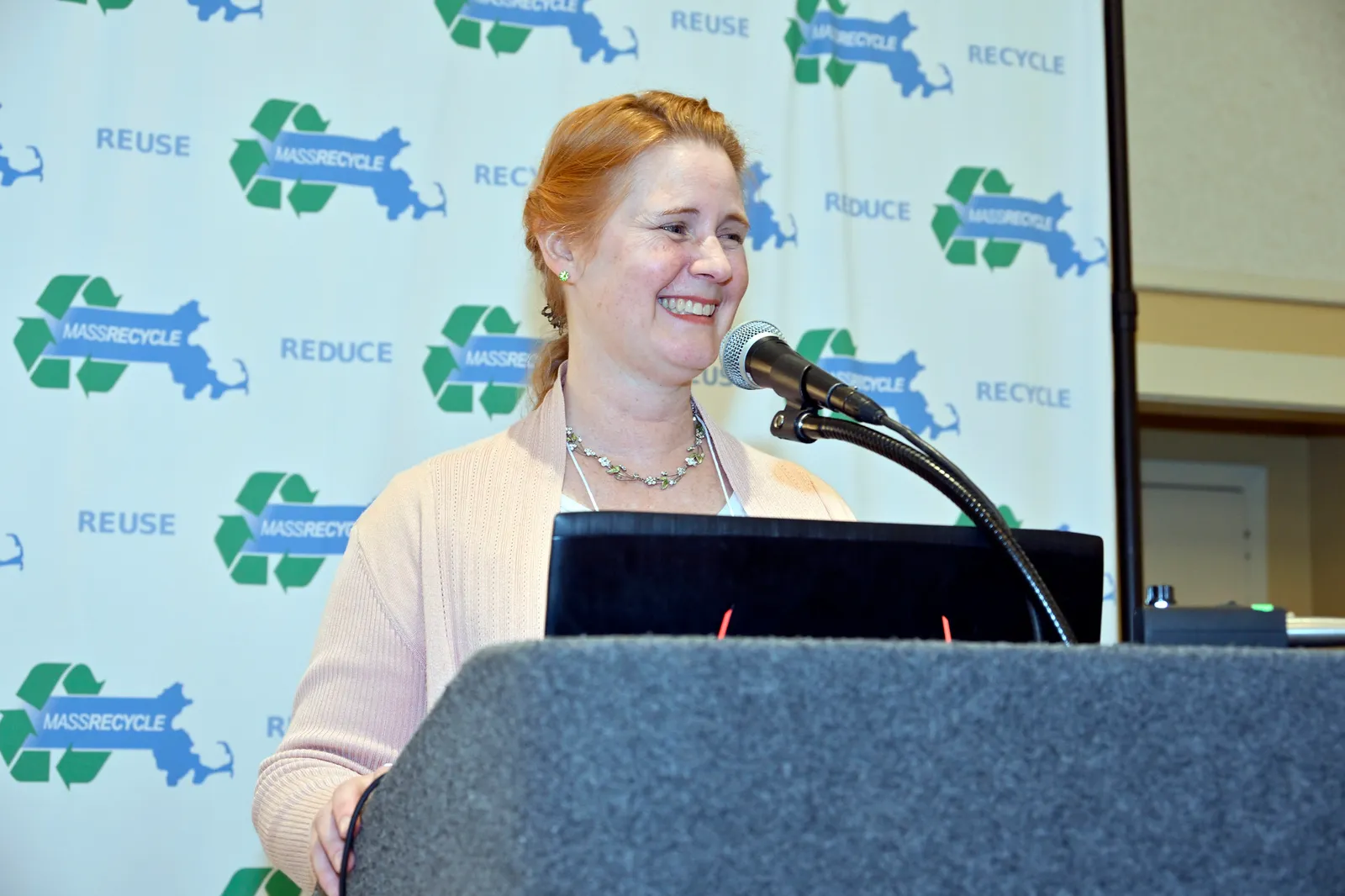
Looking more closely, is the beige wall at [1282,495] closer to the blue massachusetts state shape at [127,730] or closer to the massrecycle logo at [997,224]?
the massrecycle logo at [997,224]

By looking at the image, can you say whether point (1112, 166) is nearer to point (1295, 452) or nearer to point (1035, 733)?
point (1035, 733)

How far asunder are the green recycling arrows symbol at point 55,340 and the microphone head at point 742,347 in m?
1.54

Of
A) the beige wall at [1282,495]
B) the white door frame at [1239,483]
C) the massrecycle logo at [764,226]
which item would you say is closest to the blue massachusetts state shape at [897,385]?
the massrecycle logo at [764,226]

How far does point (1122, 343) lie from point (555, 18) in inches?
54.9

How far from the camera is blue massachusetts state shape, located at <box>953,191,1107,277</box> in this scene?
113 inches

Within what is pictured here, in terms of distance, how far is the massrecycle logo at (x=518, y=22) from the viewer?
2.62 meters

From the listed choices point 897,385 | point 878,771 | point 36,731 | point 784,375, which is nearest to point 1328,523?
point 897,385

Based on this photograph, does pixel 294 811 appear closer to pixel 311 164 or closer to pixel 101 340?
pixel 101 340

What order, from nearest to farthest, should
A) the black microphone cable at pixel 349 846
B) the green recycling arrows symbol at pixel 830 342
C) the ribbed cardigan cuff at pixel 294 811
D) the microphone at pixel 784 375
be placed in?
the black microphone cable at pixel 349 846 < the microphone at pixel 784 375 < the ribbed cardigan cuff at pixel 294 811 < the green recycling arrows symbol at pixel 830 342

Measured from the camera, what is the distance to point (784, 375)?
107 cm

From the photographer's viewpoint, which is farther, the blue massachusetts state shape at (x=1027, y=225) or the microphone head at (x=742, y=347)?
the blue massachusetts state shape at (x=1027, y=225)

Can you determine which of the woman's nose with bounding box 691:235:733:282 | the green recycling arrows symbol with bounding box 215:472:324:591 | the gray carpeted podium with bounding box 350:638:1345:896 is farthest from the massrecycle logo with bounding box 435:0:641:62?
the gray carpeted podium with bounding box 350:638:1345:896

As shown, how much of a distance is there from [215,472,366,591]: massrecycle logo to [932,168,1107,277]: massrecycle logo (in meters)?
1.39

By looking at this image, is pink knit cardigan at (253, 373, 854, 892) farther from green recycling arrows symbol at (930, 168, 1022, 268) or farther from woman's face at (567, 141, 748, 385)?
green recycling arrows symbol at (930, 168, 1022, 268)
